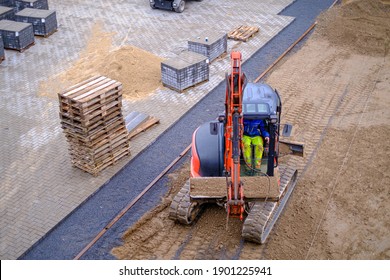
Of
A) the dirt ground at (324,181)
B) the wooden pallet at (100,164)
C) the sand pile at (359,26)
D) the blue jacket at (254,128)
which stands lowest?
the dirt ground at (324,181)

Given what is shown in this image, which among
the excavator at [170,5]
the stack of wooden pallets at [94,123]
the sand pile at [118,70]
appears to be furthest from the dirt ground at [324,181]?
the excavator at [170,5]

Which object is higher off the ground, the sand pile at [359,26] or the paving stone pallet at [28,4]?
the paving stone pallet at [28,4]

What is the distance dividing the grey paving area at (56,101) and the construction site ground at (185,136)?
1.9 inches

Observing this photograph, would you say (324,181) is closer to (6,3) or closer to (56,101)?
(56,101)

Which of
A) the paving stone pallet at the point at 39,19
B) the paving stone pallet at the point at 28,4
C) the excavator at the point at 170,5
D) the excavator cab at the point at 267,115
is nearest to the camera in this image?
the excavator cab at the point at 267,115

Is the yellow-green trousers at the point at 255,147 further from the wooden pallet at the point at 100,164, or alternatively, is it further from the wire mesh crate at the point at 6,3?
the wire mesh crate at the point at 6,3

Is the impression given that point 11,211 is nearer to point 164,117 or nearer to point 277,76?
point 164,117

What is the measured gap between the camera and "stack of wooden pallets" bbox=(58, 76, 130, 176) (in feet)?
42.7

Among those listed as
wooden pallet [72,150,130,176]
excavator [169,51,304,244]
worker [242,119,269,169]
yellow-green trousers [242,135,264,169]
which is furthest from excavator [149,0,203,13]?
yellow-green trousers [242,135,264,169]

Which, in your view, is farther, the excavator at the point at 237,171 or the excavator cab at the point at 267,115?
the excavator cab at the point at 267,115

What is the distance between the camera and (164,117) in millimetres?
16438

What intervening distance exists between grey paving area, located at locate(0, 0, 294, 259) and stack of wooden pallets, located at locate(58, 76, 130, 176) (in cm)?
41

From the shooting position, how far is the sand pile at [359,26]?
21.3 metres

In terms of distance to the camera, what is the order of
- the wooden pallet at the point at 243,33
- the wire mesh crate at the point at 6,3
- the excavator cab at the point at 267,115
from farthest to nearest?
the wire mesh crate at the point at 6,3 → the wooden pallet at the point at 243,33 → the excavator cab at the point at 267,115
